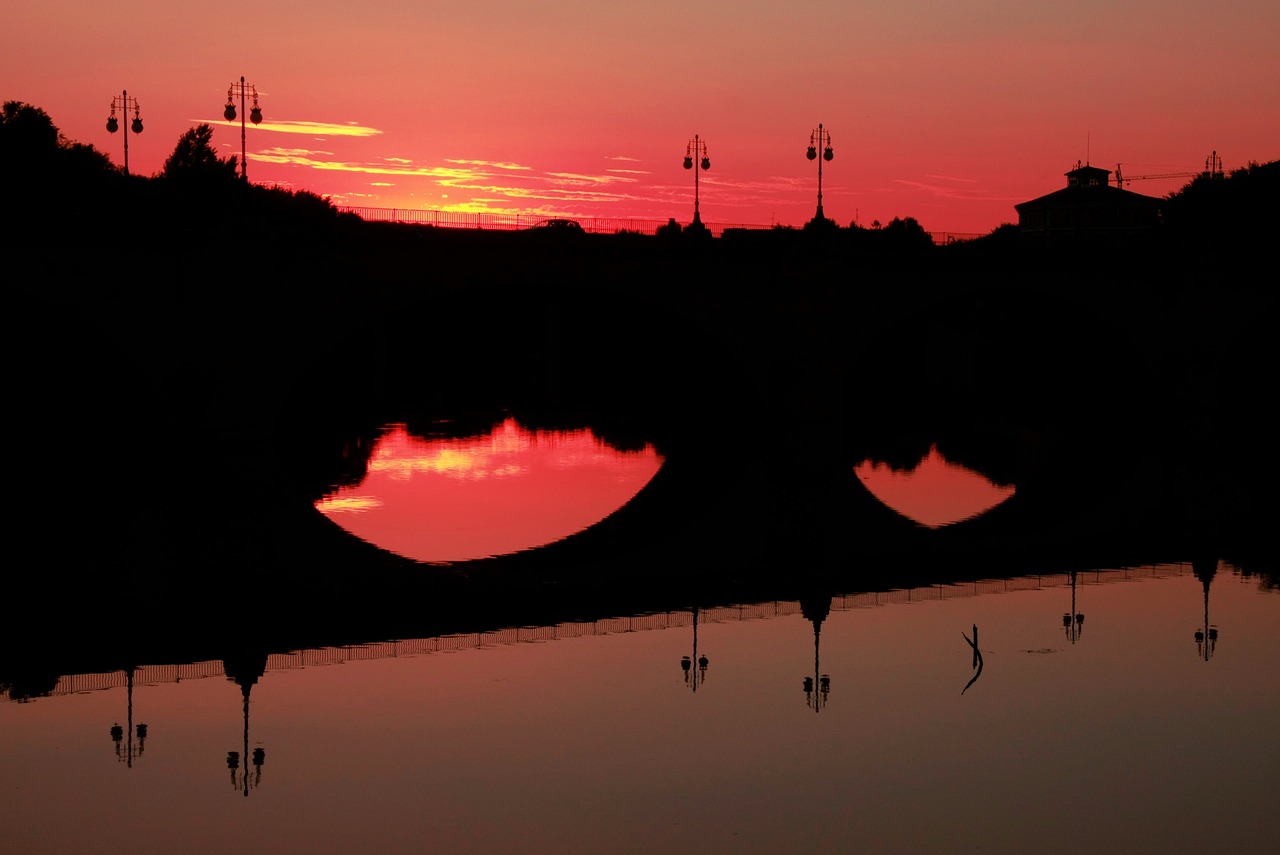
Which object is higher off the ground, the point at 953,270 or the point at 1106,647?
the point at 953,270

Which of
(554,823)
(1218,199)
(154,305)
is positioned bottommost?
(554,823)

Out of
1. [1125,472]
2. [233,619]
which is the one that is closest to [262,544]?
[233,619]

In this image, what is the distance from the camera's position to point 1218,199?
8512cm

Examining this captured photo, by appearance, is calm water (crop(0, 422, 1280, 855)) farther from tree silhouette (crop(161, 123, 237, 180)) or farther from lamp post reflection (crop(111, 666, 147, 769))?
tree silhouette (crop(161, 123, 237, 180))

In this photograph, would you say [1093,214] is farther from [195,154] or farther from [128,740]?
[128,740]

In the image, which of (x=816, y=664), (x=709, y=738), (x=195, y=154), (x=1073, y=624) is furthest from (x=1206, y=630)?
(x=195, y=154)

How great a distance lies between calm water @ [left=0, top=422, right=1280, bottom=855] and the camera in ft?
47.5

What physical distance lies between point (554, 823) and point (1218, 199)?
262 feet

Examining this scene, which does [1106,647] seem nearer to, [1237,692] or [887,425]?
[1237,692]

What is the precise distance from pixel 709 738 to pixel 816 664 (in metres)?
4.13

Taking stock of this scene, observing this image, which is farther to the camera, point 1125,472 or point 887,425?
point 887,425

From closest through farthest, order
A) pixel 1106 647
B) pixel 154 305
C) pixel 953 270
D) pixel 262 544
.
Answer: pixel 1106 647
pixel 262 544
pixel 154 305
pixel 953 270

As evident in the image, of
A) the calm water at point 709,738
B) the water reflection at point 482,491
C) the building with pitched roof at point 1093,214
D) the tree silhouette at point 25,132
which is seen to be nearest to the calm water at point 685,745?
the calm water at point 709,738

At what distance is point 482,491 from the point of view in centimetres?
4025
